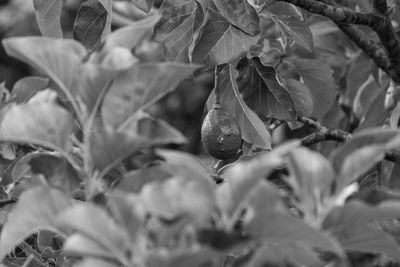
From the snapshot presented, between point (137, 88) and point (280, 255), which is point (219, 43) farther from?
point (280, 255)

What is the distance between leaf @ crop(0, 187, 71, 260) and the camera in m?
0.79

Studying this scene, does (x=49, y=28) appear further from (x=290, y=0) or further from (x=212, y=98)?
(x=290, y=0)

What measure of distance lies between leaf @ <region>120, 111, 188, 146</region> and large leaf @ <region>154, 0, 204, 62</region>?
62cm

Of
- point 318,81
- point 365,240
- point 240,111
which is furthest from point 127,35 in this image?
point 318,81

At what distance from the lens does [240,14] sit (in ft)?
4.57

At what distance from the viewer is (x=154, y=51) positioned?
344 cm

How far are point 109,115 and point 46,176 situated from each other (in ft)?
0.50

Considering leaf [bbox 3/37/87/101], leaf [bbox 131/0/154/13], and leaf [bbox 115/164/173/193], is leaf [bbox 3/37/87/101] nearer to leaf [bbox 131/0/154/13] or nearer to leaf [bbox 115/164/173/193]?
leaf [bbox 115/164/173/193]

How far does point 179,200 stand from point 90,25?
3.03ft

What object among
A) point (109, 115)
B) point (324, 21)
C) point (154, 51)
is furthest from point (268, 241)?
point (154, 51)

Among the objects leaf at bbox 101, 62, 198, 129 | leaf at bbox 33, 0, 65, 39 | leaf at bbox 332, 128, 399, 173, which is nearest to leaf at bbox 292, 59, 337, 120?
leaf at bbox 33, 0, 65, 39

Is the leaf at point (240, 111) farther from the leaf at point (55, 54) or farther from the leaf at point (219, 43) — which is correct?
the leaf at point (55, 54)

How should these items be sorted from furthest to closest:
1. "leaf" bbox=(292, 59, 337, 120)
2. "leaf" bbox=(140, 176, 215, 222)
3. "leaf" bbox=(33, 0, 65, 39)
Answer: "leaf" bbox=(292, 59, 337, 120)
"leaf" bbox=(33, 0, 65, 39)
"leaf" bbox=(140, 176, 215, 222)

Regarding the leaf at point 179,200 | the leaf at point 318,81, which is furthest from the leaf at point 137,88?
the leaf at point 318,81
